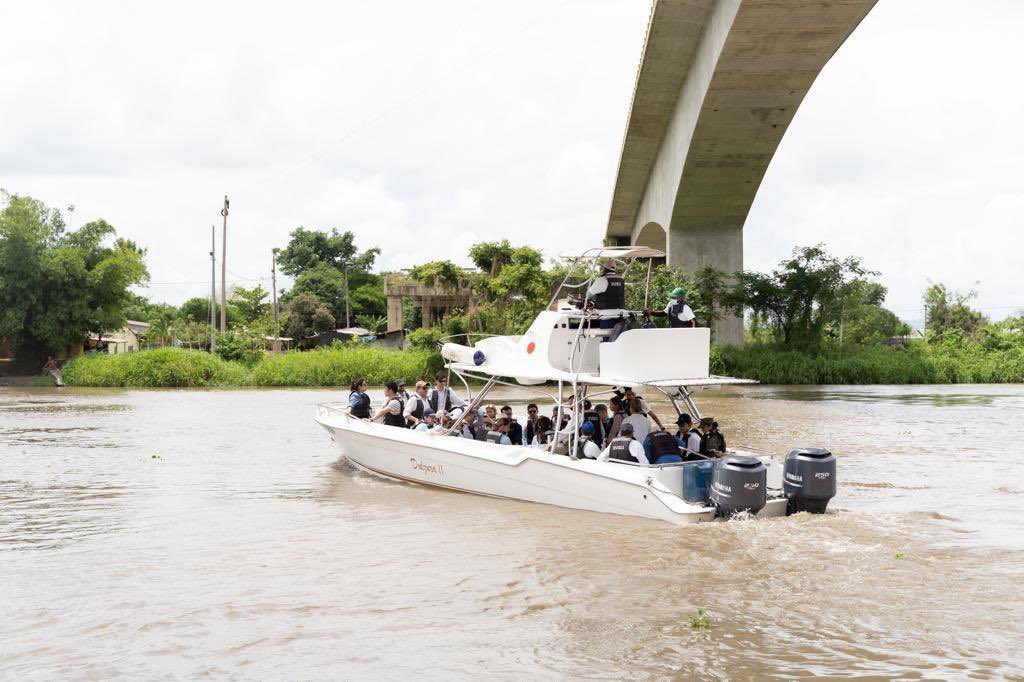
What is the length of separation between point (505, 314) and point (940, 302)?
87.5 feet

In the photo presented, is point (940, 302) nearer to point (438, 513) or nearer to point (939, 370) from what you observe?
point (939, 370)

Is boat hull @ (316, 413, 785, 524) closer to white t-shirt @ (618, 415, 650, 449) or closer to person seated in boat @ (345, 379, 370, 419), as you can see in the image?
person seated in boat @ (345, 379, 370, 419)

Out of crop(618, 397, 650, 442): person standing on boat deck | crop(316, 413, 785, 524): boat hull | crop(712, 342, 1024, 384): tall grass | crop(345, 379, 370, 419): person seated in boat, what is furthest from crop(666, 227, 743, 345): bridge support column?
crop(618, 397, 650, 442): person standing on boat deck

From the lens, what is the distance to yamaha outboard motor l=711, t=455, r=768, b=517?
317 inches

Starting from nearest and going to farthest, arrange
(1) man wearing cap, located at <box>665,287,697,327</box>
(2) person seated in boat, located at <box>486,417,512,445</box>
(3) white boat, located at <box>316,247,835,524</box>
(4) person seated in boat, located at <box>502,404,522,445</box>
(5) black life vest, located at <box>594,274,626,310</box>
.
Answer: (3) white boat, located at <box>316,247,835,524</box>, (1) man wearing cap, located at <box>665,287,697,327</box>, (5) black life vest, located at <box>594,274,626,310</box>, (2) person seated in boat, located at <box>486,417,512,445</box>, (4) person seated in boat, located at <box>502,404,522,445</box>

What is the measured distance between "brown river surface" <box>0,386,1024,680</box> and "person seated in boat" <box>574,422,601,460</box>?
61cm

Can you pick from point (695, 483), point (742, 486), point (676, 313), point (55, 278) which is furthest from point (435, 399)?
point (55, 278)

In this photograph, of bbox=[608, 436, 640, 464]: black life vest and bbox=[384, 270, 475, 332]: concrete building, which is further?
bbox=[384, 270, 475, 332]: concrete building

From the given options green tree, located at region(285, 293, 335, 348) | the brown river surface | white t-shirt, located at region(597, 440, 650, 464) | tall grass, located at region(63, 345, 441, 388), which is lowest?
the brown river surface

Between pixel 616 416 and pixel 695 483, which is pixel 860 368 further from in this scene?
pixel 695 483

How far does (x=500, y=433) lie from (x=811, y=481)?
A: 362 cm

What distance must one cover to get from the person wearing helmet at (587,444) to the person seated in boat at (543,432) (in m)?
0.47

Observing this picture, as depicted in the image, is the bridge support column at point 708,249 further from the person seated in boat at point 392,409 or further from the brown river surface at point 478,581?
the person seated in boat at point 392,409

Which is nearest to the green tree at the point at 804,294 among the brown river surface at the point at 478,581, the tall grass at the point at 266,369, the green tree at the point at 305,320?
the tall grass at the point at 266,369
